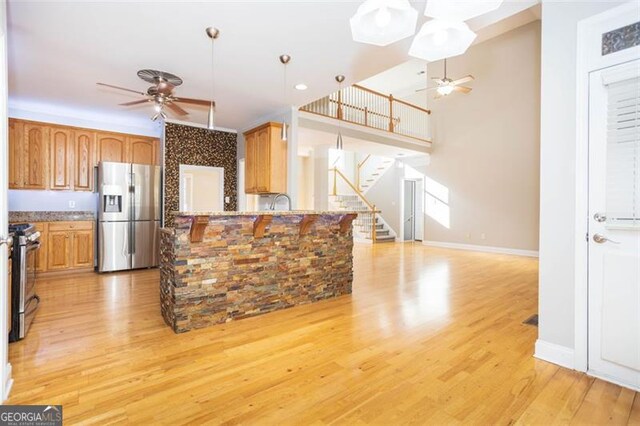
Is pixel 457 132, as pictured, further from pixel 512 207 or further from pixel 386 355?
pixel 386 355

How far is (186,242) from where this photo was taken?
2.93 metres

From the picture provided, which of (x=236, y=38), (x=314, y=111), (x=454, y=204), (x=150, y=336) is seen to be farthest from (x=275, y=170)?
(x=454, y=204)

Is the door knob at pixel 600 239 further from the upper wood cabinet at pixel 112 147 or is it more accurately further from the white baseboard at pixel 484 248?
the upper wood cabinet at pixel 112 147

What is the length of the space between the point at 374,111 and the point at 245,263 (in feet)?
20.4

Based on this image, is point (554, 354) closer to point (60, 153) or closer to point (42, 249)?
point (42, 249)

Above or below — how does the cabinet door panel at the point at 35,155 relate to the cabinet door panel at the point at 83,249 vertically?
above

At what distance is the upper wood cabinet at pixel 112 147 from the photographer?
19.0ft

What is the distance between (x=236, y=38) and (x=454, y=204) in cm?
765

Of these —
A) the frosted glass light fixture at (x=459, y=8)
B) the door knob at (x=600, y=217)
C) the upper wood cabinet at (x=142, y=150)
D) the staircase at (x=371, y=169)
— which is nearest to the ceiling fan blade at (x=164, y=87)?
the frosted glass light fixture at (x=459, y=8)

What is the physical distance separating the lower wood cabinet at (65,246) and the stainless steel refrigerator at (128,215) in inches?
10.0

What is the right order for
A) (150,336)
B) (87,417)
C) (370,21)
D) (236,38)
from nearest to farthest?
1. (87,417)
2. (370,21)
3. (150,336)
4. (236,38)

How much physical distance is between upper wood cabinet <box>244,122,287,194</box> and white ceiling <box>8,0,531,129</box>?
628 millimetres

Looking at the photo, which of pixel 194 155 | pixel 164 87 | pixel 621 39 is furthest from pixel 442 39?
pixel 194 155

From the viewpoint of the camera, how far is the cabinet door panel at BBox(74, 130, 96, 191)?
557cm
